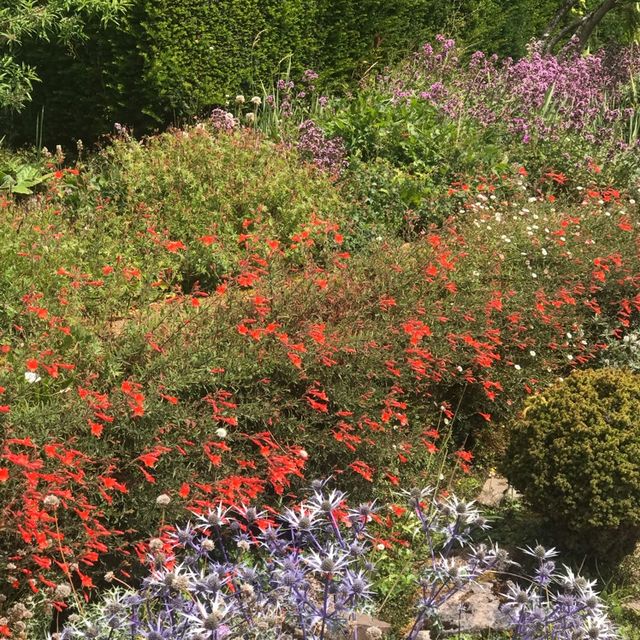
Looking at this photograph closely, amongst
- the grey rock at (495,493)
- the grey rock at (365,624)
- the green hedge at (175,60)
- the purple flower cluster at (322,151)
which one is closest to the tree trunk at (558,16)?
the green hedge at (175,60)

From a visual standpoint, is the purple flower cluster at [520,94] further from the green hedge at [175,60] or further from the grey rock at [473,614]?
the grey rock at [473,614]

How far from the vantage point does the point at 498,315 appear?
514cm

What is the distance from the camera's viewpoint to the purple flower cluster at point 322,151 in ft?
21.9

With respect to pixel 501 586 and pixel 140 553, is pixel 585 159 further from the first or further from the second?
pixel 140 553

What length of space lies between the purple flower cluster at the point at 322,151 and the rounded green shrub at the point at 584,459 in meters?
3.11

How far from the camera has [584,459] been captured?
3.85 meters

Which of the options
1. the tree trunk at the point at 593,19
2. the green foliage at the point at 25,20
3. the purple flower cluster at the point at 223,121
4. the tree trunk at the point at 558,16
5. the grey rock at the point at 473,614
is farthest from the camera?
the tree trunk at the point at 558,16

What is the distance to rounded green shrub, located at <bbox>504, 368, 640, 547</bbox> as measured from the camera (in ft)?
12.4

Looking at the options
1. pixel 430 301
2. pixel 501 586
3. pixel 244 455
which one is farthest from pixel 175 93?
pixel 501 586

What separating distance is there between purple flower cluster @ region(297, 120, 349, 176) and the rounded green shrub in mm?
3115

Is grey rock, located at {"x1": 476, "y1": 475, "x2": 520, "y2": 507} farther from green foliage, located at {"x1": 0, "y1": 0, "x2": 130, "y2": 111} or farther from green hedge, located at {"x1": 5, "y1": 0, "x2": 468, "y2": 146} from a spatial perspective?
green hedge, located at {"x1": 5, "y1": 0, "x2": 468, "y2": 146}

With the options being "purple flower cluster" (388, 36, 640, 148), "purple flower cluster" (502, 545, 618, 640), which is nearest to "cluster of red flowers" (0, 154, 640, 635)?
"purple flower cluster" (502, 545, 618, 640)

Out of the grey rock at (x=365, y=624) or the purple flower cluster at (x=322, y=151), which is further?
the purple flower cluster at (x=322, y=151)

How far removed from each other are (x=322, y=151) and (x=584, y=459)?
358 cm
